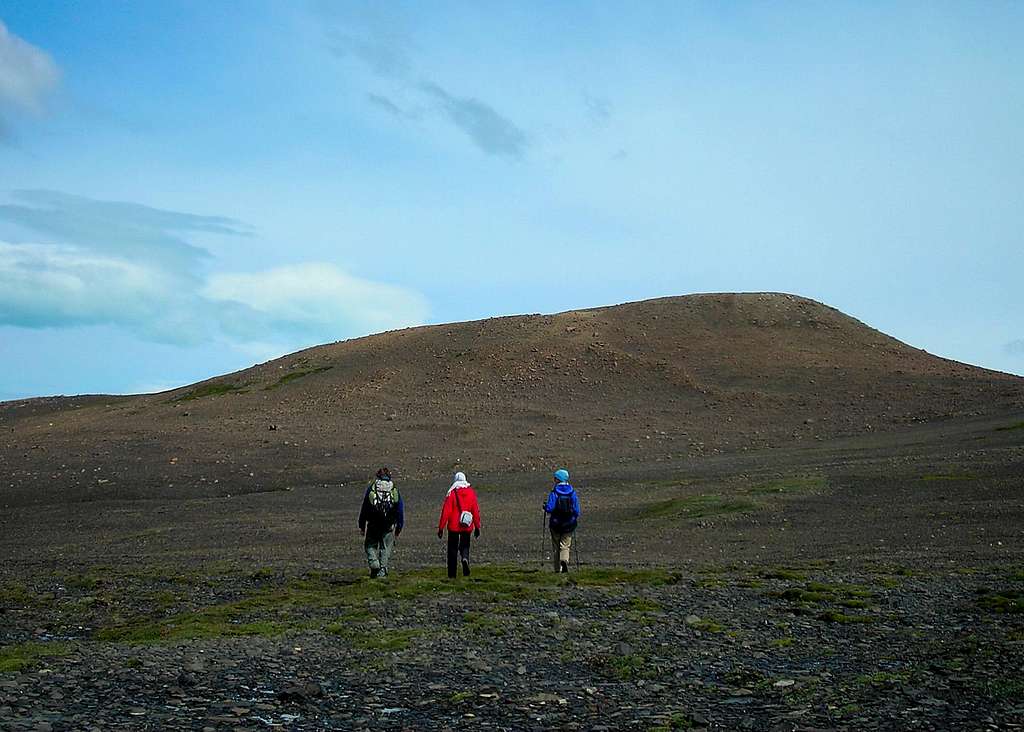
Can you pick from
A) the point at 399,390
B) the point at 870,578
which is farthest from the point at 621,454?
the point at 870,578

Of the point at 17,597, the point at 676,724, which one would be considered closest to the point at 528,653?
the point at 676,724

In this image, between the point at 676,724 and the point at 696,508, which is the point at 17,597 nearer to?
the point at 676,724

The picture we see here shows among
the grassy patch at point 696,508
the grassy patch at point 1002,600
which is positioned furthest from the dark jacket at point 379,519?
the grassy patch at point 696,508

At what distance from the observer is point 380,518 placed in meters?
18.1

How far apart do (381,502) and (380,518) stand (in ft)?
0.86

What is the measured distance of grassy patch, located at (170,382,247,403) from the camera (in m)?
69.2

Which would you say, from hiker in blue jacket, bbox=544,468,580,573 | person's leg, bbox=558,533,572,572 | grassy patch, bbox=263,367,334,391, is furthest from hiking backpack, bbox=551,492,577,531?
grassy patch, bbox=263,367,334,391

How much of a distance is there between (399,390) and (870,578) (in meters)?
48.2

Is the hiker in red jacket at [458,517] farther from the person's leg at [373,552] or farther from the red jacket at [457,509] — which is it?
the person's leg at [373,552]

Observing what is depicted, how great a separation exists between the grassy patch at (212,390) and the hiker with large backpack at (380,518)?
51.0 meters

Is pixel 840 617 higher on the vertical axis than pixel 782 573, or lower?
lower

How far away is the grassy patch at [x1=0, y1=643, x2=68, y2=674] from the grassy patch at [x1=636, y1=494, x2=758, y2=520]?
19697 mm

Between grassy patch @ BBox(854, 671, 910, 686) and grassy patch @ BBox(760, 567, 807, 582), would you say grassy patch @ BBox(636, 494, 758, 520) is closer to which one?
grassy patch @ BBox(760, 567, 807, 582)

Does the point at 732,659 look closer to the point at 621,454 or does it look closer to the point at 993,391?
the point at 621,454
